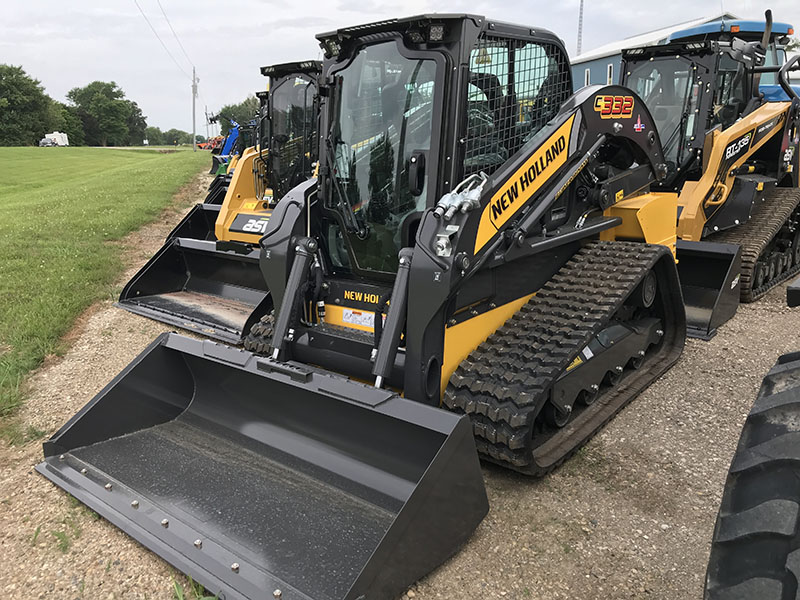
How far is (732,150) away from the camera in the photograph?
6555mm

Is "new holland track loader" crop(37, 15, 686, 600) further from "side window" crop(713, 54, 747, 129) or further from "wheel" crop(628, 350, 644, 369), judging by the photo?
"side window" crop(713, 54, 747, 129)

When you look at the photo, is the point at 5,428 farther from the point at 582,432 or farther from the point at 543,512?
the point at 582,432

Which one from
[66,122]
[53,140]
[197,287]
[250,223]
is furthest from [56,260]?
[66,122]

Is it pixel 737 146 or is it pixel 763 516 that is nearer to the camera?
pixel 763 516

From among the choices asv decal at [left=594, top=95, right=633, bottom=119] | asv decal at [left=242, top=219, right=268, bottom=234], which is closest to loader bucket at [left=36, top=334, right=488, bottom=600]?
asv decal at [left=594, top=95, right=633, bottom=119]

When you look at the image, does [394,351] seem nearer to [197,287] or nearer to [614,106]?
[614,106]

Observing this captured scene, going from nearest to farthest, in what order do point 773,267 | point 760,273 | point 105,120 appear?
1. point 760,273
2. point 773,267
3. point 105,120

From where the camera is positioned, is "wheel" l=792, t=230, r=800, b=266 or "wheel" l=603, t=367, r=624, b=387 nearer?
"wheel" l=603, t=367, r=624, b=387

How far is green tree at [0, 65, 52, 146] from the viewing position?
64000 mm

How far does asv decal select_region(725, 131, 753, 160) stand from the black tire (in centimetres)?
565

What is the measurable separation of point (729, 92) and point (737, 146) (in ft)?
2.40

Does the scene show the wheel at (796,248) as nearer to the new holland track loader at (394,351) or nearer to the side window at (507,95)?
the new holland track loader at (394,351)

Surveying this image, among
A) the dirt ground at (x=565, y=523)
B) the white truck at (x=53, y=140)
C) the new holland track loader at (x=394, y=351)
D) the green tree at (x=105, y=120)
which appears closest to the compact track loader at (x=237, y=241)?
the new holland track loader at (x=394, y=351)

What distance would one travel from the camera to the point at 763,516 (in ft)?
4.81
